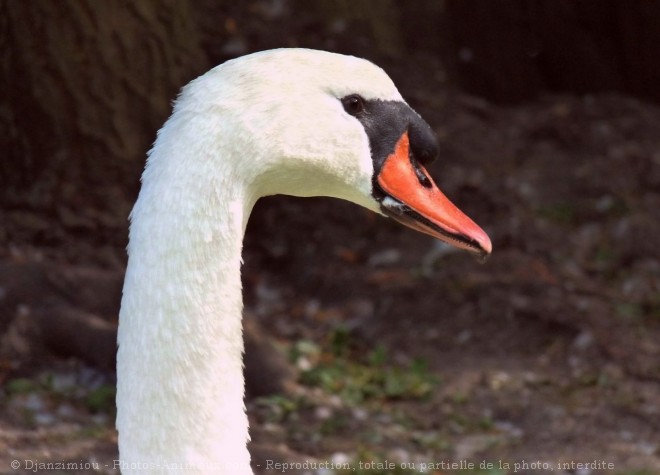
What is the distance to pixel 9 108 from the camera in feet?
16.9

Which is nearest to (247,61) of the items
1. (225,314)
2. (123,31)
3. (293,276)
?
(225,314)

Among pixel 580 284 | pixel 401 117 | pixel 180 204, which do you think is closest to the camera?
pixel 180 204

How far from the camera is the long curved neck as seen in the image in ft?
7.55

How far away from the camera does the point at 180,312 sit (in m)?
2.32

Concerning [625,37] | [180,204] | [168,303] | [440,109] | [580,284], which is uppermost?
[625,37]

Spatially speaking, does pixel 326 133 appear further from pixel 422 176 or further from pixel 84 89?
pixel 84 89

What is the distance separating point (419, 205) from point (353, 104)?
316 mm

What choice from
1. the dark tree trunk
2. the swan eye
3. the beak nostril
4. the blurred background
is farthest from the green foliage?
the swan eye

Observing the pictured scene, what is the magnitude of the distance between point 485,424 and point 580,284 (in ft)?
4.27

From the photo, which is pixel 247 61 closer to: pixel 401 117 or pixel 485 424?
pixel 401 117

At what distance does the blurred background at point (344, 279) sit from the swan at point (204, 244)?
1716mm

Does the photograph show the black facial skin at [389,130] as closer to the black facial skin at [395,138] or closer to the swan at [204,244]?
the black facial skin at [395,138]

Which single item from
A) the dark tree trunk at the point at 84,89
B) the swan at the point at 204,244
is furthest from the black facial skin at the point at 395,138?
A: the dark tree trunk at the point at 84,89

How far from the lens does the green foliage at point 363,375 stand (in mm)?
5094
